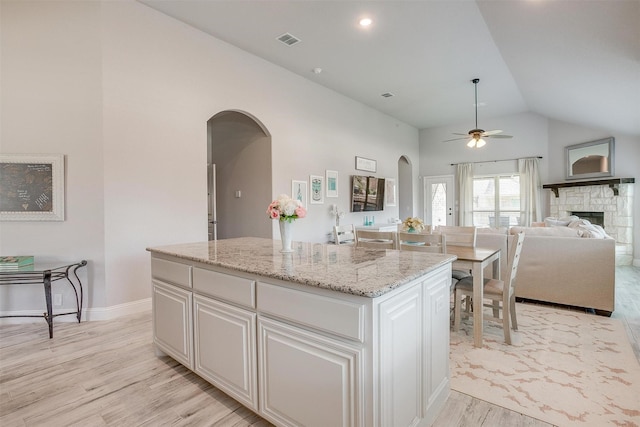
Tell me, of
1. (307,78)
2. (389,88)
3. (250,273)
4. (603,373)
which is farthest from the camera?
(389,88)

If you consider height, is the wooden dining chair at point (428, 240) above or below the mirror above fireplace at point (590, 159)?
below

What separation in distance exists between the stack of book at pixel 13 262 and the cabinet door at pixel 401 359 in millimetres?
3466

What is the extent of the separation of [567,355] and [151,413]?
10.1 feet

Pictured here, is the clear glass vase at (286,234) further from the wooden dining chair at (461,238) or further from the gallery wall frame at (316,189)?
the gallery wall frame at (316,189)

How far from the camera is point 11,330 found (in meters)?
3.08

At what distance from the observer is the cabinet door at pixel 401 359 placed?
1.33 m

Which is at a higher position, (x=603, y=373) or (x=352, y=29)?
(x=352, y=29)

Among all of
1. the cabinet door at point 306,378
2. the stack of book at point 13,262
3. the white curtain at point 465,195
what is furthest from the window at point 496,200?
the stack of book at point 13,262

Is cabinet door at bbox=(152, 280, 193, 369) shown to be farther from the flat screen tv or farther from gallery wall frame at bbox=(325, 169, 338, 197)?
the flat screen tv

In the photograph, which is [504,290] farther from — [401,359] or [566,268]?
[401,359]

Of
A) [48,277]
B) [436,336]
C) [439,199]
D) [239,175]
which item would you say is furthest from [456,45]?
[48,277]

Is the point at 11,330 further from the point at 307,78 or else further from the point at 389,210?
the point at 389,210

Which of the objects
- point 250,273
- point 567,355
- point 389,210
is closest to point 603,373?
point 567,355

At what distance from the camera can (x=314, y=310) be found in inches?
55.4
